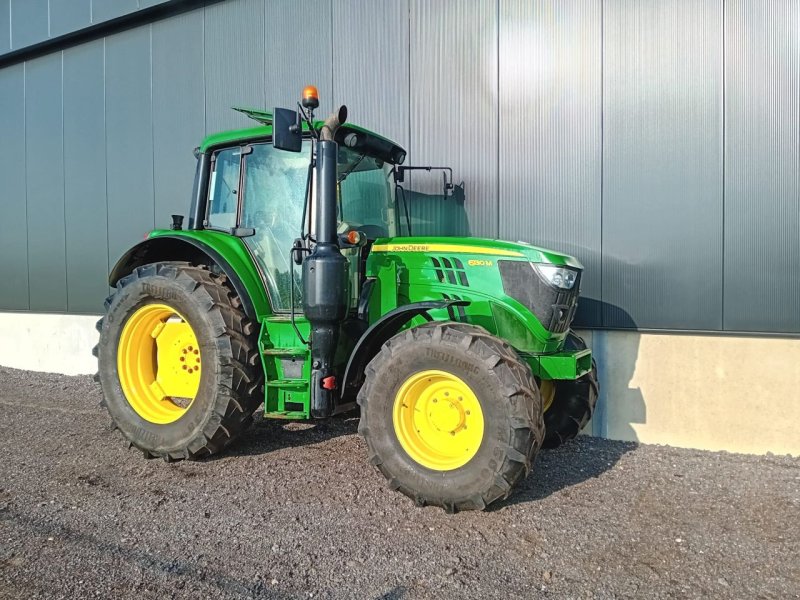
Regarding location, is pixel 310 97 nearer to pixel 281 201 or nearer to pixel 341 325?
pixel 281 201

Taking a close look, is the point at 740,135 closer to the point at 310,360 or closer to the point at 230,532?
the point at 310,360

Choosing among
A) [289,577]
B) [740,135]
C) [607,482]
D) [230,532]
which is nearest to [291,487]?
[230,532]

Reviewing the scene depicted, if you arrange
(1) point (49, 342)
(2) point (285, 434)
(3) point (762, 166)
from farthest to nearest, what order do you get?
(1) point (49, 342) < (2) point (285, 434) < (3) point (762, 166)

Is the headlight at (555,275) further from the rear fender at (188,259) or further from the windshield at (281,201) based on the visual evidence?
the rear fender at (188,259)

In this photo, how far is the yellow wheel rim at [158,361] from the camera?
4.54 metres

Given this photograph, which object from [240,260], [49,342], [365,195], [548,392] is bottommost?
[49,342]

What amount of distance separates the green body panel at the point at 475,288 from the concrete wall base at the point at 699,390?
4.41ft

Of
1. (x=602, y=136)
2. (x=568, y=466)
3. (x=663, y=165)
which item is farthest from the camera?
(x=602, y=136)

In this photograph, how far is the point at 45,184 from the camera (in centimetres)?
896

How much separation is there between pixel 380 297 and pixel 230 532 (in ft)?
5.97

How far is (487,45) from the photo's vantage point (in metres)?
5.96

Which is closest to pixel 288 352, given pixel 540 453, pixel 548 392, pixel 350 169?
pixel 350 169

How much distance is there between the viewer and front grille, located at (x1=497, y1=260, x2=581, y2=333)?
382cm

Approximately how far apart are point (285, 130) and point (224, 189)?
4.18 feet
